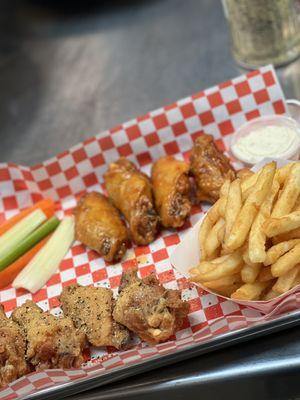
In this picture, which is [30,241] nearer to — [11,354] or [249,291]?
[11,354]

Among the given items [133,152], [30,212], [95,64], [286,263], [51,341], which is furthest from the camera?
[95,64]

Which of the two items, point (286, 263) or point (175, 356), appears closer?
point (286, 263)

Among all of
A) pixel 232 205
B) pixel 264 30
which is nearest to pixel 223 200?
pixel 232 205

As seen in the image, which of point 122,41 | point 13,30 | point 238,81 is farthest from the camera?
point 13,30

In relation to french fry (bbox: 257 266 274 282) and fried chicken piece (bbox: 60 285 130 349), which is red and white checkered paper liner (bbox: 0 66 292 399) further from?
french fry (bbox: 257 266 274 282)

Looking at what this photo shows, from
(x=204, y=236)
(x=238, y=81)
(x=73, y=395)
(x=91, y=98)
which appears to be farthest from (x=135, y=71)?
(x=73, y=395)

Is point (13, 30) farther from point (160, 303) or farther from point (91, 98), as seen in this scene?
point (160, 303)
